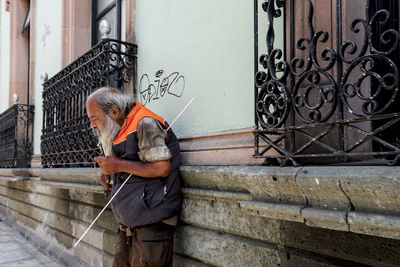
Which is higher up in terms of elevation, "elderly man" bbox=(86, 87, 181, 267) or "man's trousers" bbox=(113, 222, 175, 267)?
"elderly man" bbox=(86, 87, 181, 267)

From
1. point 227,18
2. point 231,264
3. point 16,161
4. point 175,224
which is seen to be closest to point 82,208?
point 175,224

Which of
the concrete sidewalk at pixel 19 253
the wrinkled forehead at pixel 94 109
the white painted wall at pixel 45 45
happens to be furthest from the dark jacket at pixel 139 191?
the white painted wall at pixel 45 45

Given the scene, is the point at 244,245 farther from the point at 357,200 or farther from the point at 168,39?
A: the point at 168,39

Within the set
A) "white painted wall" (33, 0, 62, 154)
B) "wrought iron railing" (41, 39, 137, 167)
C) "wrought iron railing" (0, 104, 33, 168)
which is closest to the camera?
"wrought iron railing" (41, 39, 137, 167)

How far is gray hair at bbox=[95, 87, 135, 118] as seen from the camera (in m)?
2.72

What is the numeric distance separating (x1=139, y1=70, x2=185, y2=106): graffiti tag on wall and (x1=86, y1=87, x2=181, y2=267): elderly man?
0.60m

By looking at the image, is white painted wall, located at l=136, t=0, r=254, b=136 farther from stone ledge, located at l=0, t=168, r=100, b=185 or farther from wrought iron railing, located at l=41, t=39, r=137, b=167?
stone ledge, located at l=0, t=168, r=100, b=185

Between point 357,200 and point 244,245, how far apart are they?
37.3 inches

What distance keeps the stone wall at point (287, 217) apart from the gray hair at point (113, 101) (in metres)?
0.64

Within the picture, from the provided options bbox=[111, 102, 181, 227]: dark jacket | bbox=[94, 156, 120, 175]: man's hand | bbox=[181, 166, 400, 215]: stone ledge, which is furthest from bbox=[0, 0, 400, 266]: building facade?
bbox=[94, 156, 120, 175]: man's hand

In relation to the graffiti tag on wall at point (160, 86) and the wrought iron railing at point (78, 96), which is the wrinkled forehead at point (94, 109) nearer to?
the graffiti tag on wall at point (160, 86)

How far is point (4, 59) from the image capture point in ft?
33.8

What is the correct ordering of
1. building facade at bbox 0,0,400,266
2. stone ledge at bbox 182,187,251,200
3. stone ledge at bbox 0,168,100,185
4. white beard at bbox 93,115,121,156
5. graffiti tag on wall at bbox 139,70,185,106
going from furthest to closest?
stone ledge at bbox 0,168,100,185
graffiti tag on wall at bbox 139,70,185,106
white beard at bbox 93,115,121,156
stone ledge at bbox 182,187,251,200
building facade at bbox 0,0,400,266

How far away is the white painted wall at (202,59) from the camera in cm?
257
